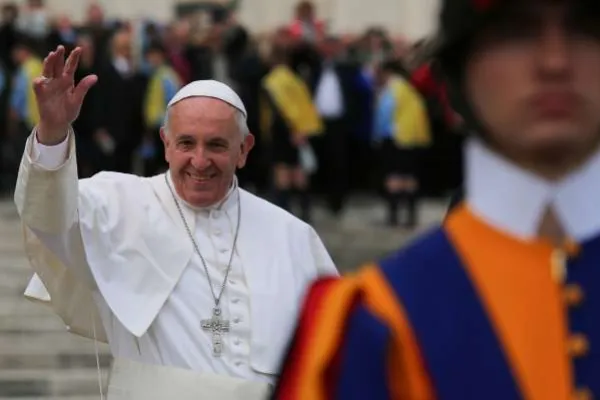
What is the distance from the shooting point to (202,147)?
4.25 meters

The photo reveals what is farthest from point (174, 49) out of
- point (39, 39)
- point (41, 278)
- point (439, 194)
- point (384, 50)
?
point (41, 278)

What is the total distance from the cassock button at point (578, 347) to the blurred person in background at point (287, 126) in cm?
1027

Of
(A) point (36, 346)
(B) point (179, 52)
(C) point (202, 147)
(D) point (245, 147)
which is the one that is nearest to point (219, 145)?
(C) point (202, 147)

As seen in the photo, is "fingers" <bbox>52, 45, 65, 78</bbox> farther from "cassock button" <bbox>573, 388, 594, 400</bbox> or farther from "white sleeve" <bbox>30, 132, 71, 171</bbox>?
"cassock button" <bbox>573, 388, 594, 400</bbox>

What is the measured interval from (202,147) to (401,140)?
8.92m

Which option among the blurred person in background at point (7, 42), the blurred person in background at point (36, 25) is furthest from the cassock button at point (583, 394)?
Result: the blurred person in background at point (7, 42)

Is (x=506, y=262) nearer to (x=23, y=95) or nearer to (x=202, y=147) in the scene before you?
(x=202, y=147)

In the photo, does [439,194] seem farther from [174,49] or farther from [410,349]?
[410,349]

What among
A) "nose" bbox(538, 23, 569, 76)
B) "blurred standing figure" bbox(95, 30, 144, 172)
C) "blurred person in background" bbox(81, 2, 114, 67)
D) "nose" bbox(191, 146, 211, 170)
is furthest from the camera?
"blurred person in background" bbox(81, 2, 114, 67)

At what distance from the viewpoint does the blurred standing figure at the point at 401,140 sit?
13000 millimetres

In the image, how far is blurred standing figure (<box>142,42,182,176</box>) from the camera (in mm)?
12734

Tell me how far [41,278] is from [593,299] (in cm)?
252

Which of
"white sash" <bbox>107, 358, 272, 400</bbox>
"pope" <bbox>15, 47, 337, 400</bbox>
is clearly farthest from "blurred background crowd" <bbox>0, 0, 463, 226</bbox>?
"white sash" <bbox>107, 358, 272, 400</bbox>

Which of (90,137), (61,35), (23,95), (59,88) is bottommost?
(90,137)
